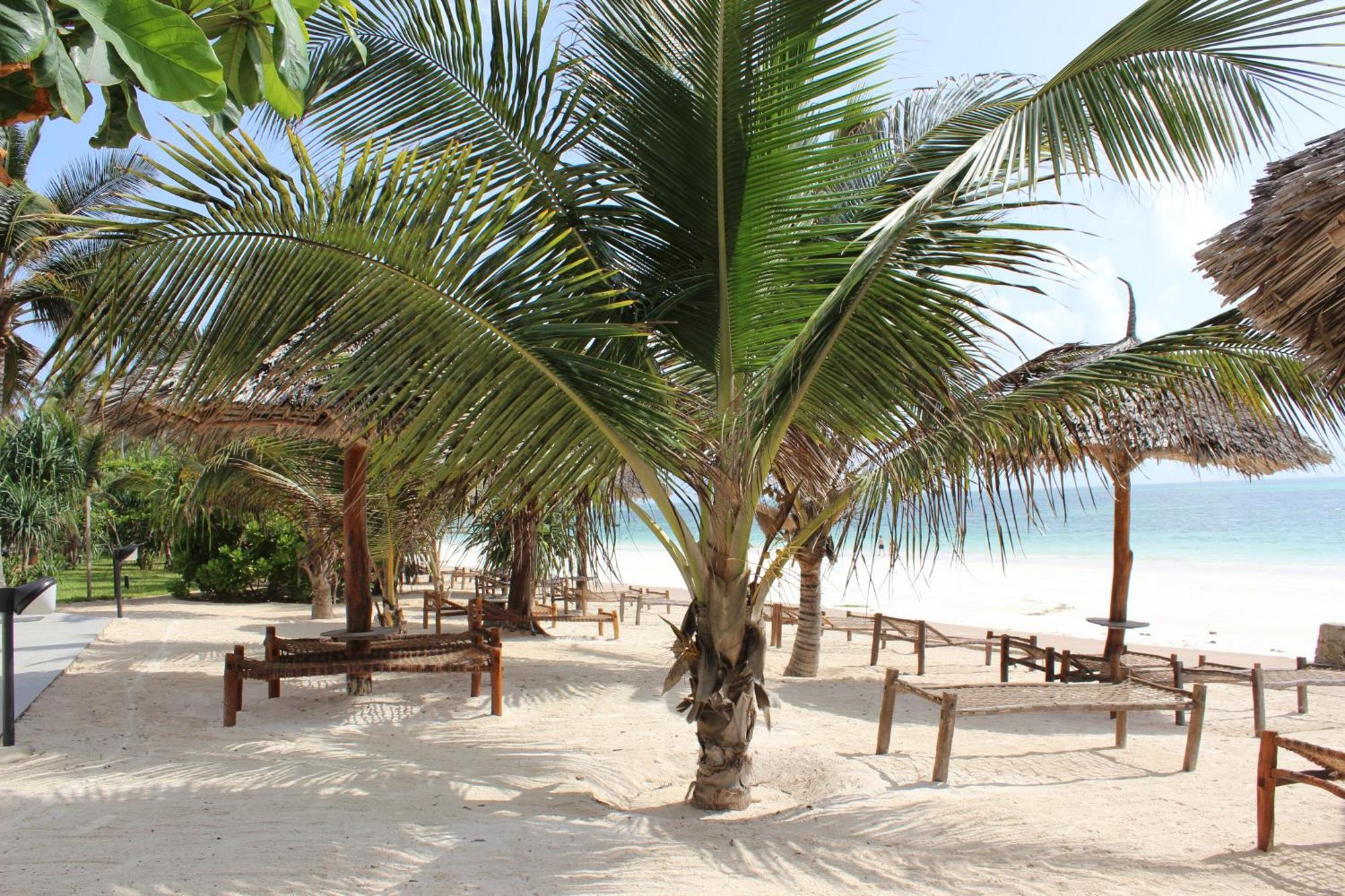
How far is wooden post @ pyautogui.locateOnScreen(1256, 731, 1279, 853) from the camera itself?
13.1 feet

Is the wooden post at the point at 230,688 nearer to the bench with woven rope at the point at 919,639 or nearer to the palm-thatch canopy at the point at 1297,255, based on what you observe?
the palm-thatch canopy at the point at 1297,255

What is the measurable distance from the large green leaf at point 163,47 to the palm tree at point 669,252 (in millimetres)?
2480

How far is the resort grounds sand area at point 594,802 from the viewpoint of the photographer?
3557 mm

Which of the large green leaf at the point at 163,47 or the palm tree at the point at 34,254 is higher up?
the palm tree at the point at 34,254

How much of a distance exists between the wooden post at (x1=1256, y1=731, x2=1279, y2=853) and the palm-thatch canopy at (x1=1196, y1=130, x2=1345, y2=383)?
1.67 metres

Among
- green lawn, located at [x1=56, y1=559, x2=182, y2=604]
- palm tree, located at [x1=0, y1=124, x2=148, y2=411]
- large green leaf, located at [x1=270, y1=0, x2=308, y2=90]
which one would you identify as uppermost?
palm tree, located at [x1=0, y1=124, x2=148, y2=411]

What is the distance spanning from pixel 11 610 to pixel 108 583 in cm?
1789

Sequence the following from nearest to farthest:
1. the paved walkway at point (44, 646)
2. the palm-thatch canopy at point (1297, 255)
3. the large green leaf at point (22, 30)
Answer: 1. the large green leaf at point (22, 30)
2. the palm-thatch canopy at point (1297, 255)
3. the paved walkway at point (44, 646)

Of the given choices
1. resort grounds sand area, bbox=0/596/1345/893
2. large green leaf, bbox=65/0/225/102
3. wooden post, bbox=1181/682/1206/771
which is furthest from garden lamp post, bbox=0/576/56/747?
wooden post, bbox=1181/682/1206/771

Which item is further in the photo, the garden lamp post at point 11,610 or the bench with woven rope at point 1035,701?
the garden lamp post at point 11,610

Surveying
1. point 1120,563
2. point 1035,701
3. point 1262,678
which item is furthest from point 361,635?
point 1120,563

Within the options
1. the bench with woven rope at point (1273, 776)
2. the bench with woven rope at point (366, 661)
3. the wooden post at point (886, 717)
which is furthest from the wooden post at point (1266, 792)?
the bench with woven rope at point (366, 661)

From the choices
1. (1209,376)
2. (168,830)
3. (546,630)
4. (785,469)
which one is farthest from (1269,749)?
(546,630)

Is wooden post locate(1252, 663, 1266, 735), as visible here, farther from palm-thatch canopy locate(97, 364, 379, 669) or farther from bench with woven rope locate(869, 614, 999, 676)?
palm-thatch canopy locate(97, 364, 379, 669)
